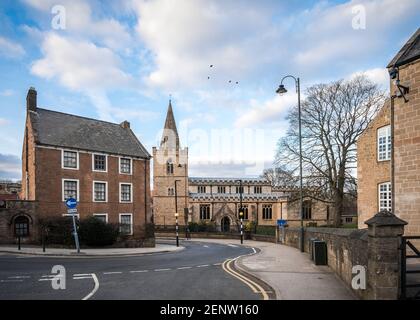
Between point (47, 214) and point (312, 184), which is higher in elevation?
point (312, 184)

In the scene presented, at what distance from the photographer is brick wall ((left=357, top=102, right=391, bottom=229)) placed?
22.0 meters

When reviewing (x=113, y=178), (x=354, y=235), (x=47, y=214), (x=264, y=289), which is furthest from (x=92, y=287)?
(x=113, y=178)

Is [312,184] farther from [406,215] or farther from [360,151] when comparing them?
[406,215]

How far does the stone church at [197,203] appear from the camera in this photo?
5947 cm

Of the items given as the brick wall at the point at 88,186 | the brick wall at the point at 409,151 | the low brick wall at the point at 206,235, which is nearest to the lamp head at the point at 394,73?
the brick wall at the point at 409,151

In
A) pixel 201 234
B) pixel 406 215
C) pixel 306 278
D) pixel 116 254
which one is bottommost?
pixel 201 234

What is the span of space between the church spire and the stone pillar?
188 feet

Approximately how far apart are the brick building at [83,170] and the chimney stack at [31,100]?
2.4 inches

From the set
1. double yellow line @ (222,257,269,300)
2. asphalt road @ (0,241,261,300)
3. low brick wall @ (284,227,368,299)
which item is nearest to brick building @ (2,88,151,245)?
asphalt road @ (0,241,261,300)

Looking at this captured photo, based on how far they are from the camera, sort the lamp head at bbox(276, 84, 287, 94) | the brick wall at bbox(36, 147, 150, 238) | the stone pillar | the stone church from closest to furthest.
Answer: the stone pillar < the lamp head at bbox(276, 84, 287, 94) < the brick wall at bbox(36, 147, 150, 238) < the stone church

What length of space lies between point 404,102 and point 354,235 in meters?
8.04

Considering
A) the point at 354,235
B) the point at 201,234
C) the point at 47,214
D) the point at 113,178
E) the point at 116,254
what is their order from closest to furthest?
the point at 354,235 < the point at 116,254 < the point at 47,214 < the point at 113,178 < the point at 201,234

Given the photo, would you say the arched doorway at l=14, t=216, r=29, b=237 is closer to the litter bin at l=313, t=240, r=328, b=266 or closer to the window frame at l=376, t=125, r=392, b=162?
the litter bin at l=313, t=240, r=328, b=266

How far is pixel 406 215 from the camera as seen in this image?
1446 centimetres
